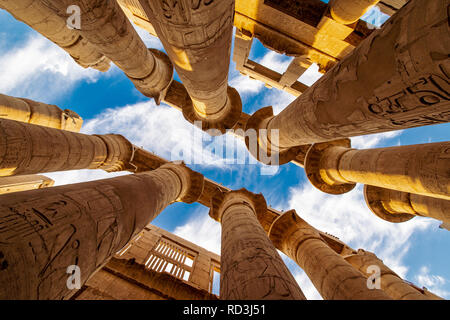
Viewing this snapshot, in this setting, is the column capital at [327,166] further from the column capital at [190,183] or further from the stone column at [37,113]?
the stone column at [37,113]

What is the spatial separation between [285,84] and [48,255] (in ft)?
39.0

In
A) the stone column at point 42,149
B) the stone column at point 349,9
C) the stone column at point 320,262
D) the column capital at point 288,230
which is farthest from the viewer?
the column capital at point 288,230

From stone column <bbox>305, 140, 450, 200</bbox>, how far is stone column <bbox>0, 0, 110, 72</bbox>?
1171cm

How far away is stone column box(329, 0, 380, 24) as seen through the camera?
18.9 ft

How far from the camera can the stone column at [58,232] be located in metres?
1.61

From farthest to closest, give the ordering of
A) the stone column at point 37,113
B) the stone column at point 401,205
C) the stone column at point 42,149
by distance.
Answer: the stone column at point 401,205 → the stone column at point 37,113 → the stone column at point 42,149

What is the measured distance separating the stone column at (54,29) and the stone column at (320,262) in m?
11.6

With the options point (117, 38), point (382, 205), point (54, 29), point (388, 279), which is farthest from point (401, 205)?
point (54, 29)

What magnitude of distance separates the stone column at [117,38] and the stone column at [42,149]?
113 inches

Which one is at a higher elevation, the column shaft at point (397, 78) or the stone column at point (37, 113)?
the stone column at point (37, 113)

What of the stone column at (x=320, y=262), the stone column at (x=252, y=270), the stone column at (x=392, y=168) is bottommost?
the stone column at (x=320, y=262)

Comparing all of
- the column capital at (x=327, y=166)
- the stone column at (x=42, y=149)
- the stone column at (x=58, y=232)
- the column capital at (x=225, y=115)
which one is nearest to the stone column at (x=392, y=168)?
the column capital at (x=327, y=166)

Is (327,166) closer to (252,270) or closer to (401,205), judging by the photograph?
(401,205)

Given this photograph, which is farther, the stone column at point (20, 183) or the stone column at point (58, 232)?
the stone column at point (20, 183)
